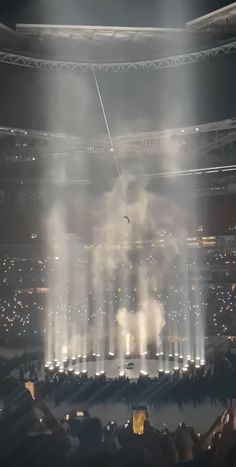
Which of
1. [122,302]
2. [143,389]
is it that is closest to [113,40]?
[143,389]

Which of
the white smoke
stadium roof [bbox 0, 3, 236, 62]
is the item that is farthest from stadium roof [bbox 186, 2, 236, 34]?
the white smoke

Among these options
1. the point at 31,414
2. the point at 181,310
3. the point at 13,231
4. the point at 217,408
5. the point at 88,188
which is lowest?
the point at 217,408

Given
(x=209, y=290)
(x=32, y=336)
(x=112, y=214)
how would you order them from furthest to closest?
(x=209, y=290) < (x=112, y=214) < (x=32, y=336)

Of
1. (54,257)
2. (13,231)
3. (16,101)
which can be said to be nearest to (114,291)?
(54,257)

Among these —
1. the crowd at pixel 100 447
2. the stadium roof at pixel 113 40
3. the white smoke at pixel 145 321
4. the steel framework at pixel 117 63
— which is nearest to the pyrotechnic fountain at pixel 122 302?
the white smoke at pixel 145 321

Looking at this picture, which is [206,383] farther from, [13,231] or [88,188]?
[13,231]

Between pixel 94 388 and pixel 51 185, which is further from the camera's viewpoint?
pixel 51 185

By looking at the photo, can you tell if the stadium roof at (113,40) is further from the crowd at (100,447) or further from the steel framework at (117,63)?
the crowd at (100,447)
